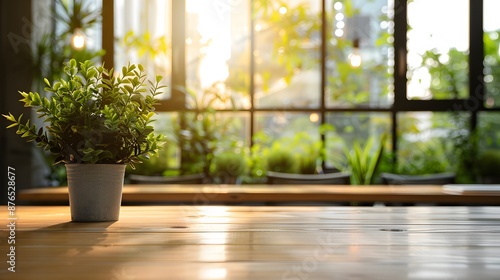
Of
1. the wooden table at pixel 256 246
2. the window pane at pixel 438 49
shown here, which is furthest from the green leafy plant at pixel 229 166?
the wooden table at pixel 256 246

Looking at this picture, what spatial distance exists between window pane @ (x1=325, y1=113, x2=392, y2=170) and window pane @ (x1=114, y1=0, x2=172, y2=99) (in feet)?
5.55

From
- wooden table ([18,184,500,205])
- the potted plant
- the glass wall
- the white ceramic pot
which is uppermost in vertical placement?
the glass wall

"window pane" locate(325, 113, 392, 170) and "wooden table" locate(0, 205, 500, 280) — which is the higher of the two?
"window pane" locate(325, 113, 392, 170)

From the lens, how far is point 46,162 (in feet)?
21.3

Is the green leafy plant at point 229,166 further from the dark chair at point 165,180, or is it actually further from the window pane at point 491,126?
the window pane at point 491,126

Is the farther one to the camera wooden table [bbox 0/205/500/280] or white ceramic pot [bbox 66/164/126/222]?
white ceramic pot [bbox 66/164/126/222]

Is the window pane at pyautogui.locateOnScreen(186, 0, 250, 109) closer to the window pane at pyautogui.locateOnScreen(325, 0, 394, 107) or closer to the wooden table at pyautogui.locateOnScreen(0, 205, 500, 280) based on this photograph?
the window pane at pyautogui.locateOnScreen(325, 0, 394, 107)

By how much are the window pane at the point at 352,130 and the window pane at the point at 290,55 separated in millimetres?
289

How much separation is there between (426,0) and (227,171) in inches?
103

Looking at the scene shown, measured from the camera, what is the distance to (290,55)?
22.1 feet

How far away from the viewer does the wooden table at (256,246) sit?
1202 mm

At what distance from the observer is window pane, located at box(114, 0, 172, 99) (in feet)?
22.0

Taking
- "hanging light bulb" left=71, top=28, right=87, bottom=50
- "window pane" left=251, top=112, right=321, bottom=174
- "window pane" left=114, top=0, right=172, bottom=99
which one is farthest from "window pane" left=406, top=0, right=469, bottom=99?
"hanging light bulb" left=71, top=28, right=87, bottom=50

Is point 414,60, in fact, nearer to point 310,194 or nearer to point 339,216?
point 310,194
